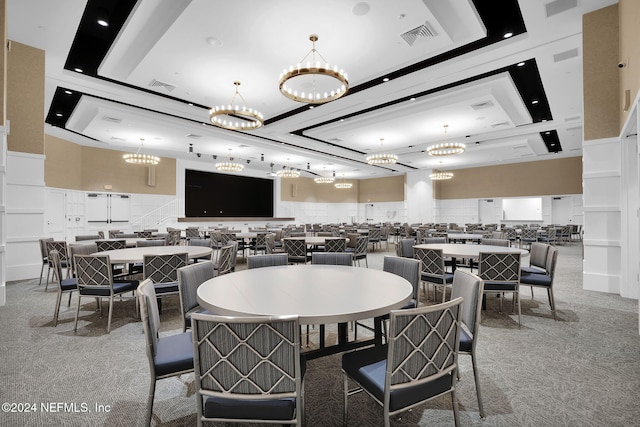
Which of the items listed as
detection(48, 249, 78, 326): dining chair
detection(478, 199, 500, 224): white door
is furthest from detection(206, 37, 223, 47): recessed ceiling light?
detection(478, 199, 500, 224): white door

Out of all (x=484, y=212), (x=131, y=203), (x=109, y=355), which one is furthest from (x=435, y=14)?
(x=484, y=212)

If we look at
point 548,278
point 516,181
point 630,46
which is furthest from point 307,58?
point 516,181

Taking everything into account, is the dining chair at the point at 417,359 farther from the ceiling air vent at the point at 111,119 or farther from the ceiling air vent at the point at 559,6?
the ceiling air vent at the point at 111,119

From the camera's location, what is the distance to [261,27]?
4801 millimetres

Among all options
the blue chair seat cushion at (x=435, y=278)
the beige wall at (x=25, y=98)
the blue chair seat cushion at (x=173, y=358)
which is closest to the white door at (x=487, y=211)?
Answer: the blue chair seat cushion at (x=435, y=278)

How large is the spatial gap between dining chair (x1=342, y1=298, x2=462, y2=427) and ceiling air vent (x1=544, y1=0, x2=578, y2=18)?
521 cm

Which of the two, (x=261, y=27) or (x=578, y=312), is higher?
(x=261, y=27)

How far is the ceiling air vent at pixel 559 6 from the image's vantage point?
14.4 feet

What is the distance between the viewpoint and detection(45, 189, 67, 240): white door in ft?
33.1

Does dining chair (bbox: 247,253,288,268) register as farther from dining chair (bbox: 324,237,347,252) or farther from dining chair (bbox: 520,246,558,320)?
dining chair (bbox: 520,246,558,320)

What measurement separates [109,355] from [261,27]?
189 inches

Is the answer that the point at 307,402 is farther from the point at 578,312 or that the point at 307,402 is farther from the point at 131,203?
the point at 131,203

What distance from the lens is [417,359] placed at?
1457 millimetres

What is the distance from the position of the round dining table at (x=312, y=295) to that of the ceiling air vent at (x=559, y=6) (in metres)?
4.82
